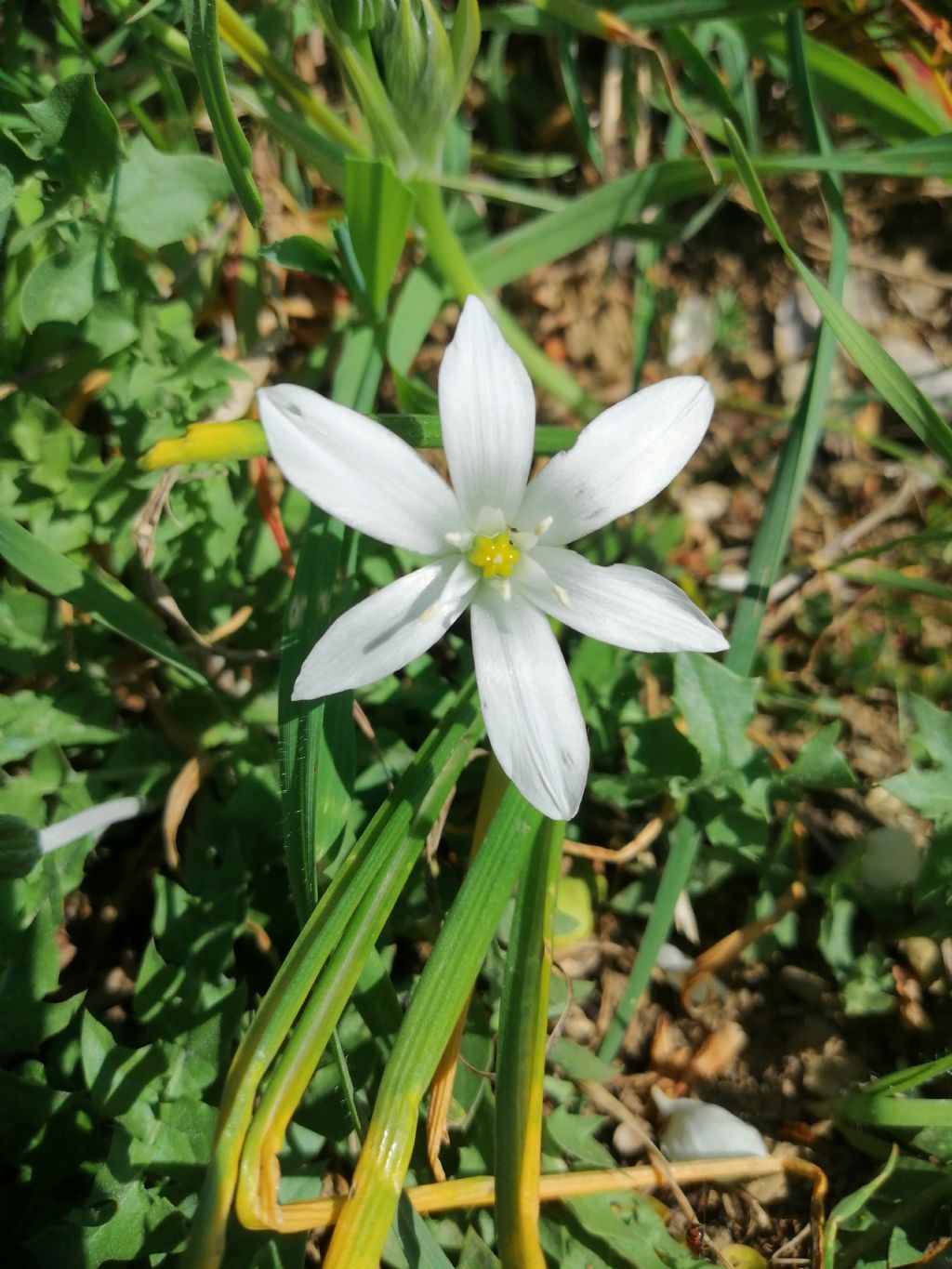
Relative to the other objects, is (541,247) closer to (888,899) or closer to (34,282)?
(34,282)

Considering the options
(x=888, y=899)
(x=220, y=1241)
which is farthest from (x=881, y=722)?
(x=220, y=1241)

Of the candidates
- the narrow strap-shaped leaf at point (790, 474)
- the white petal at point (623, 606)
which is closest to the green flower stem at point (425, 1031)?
the white petal at point (623, 606)

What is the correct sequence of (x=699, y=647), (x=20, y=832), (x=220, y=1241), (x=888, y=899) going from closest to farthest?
(x=220, y=1241) < (x=699, y=647) < (x=20, y=832) < (x=888, y=899)

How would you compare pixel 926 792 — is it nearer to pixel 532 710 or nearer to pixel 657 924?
pixel 657 924

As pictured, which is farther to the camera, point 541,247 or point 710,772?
point 541,247

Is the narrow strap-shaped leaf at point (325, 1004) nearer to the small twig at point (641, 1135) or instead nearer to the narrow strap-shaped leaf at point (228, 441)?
the narrow strap-shaped leaf at point (228, 441)

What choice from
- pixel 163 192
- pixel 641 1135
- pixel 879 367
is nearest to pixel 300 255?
pixel 163 192
